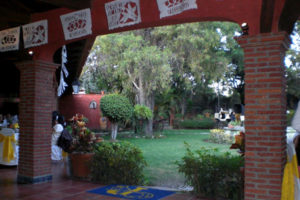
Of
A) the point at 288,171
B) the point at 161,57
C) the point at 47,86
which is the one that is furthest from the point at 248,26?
the point at 161,57

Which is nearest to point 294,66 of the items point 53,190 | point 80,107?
point 80,107

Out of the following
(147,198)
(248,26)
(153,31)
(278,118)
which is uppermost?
(153,31)

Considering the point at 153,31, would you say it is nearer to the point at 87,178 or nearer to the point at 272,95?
→ the point at 87,178

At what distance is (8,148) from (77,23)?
4.15 meters

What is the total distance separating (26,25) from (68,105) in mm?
13713

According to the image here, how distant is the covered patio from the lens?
142 inches

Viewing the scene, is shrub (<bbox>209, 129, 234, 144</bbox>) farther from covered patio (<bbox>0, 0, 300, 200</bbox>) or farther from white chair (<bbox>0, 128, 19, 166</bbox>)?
white chair (<bbox>0, 128, 19, 166</bbox>)

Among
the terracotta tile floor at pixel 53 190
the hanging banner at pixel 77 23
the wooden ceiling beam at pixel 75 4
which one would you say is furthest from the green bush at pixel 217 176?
the wooden ceiling beam at pixel 75 4

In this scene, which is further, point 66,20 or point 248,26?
point 66,20

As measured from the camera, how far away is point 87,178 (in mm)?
→ 6109

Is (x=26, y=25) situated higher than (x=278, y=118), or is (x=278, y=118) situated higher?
(x=26, y=25)

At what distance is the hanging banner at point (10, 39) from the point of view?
583 cm

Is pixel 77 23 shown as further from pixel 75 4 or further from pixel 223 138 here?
pixel 223 138

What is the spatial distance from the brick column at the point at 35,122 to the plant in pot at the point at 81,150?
0.54 metres
